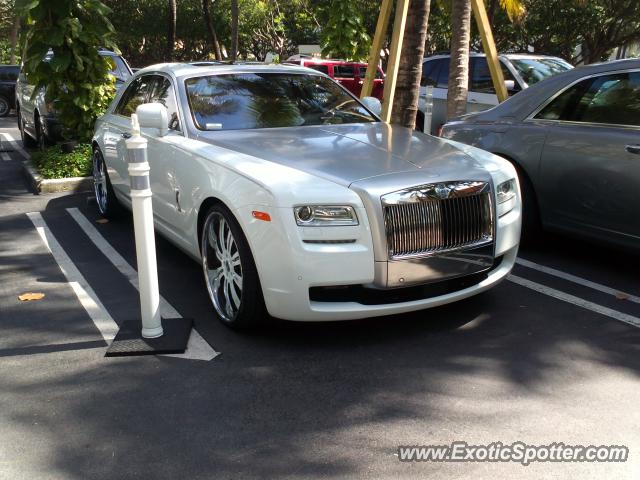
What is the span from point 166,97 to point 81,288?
5.41 ft

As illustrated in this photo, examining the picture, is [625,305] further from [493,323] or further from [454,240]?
[454,240]

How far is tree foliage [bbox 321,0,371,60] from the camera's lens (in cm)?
1656

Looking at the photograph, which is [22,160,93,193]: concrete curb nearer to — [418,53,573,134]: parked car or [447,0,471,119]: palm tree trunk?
[447,0,471,119]: palm tree trunk

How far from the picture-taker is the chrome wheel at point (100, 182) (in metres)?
6.91

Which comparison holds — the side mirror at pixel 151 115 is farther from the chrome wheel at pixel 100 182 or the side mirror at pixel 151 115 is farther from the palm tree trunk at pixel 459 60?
the palm tree trunk at pixel 459 60

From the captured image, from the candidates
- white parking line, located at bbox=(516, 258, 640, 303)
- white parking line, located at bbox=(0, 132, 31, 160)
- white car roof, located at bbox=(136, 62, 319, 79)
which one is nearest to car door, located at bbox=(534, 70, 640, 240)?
white parking line, located at bbox=(516, 258, 640, 303)

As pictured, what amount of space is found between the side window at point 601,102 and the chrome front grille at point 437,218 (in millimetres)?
1700

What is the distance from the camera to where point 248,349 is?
3.92 metres

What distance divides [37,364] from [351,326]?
6.11 feet

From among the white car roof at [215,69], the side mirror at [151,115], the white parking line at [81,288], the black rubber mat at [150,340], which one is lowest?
the white parking line at [81,288]

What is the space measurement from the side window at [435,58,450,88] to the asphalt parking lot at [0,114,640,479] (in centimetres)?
777

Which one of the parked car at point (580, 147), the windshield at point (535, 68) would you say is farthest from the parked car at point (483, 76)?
the parked car at point (580, 147)

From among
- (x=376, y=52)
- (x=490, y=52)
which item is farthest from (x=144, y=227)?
(x=490, y=52)

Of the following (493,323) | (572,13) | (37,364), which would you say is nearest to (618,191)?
(493,323)
